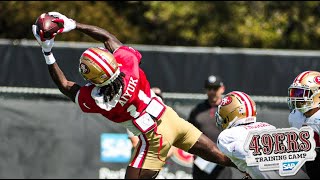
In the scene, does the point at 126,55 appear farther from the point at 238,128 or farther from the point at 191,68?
the point at 191,68

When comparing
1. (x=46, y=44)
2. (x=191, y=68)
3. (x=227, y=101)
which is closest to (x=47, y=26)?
(x=46, y=44)

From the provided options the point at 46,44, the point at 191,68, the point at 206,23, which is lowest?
the point at 206,23

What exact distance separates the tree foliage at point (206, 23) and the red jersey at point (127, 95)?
825 cm

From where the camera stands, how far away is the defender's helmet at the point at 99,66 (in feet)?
21.6

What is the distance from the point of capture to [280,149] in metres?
4.84

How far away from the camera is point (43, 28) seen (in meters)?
6.71

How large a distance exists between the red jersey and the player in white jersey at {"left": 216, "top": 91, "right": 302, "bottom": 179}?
4.15 ft

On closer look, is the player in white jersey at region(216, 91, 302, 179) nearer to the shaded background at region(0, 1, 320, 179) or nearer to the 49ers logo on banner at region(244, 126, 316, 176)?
the 49ers logo on banner at region(244, 126, 316, 176)

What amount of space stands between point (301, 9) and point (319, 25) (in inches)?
25.2

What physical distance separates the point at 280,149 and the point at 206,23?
11.7 metres

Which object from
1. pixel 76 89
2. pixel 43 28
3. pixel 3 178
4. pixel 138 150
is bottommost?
pixel 3 178

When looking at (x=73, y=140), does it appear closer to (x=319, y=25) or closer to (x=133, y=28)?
(x=133, y=28)

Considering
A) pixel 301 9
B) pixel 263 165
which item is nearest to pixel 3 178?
pixel 263 165

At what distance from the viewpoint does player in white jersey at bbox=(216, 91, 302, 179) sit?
4.92 meters
